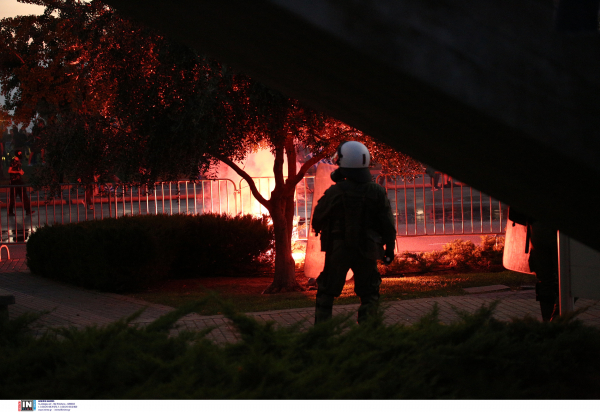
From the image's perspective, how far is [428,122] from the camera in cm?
244

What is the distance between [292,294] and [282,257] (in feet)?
2.15

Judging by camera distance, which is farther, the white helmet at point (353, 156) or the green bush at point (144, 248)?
the green bush at point (144, 248)

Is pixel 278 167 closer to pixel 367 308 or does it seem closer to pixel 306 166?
pixel 306 166

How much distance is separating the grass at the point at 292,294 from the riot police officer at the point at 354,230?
2001 millimetres

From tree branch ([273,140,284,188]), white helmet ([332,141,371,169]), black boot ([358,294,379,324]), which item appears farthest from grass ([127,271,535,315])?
white helmet ([332,141,371,169])

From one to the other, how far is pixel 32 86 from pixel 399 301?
17.3m

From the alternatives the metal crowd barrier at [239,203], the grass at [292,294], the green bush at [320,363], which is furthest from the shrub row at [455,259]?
the green bush at [320,363]

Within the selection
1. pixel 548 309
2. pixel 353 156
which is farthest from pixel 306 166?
pixel 548 309

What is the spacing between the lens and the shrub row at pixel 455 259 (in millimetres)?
10570

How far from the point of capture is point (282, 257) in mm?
8914

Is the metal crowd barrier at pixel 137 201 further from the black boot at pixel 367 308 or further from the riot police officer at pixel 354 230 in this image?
the black boot at pixel 367 308

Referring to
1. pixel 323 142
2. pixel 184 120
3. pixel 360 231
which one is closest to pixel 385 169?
pixel 323 142

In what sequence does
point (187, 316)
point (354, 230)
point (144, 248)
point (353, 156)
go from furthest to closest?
point (144, 248) → point (187, 316) → point (353, 156) → point (354, 230)

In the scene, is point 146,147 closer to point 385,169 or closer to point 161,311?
point 161,311
